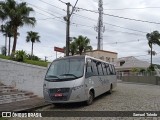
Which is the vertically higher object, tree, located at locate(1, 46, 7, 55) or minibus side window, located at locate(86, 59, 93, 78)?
tree, located at locate(1, 46, 7, 55)

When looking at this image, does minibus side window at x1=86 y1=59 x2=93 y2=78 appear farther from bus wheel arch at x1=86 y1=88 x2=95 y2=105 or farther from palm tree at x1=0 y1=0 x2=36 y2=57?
palm tree at x1=0 y1=0 x2=36 y2=57

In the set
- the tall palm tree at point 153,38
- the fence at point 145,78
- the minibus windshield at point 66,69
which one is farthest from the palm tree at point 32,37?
the minibus windshield at point 66,69

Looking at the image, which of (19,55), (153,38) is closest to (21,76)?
(19,55)

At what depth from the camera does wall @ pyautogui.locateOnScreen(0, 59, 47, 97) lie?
16578 mm

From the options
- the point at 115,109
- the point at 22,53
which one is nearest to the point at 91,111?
the point at 115,109

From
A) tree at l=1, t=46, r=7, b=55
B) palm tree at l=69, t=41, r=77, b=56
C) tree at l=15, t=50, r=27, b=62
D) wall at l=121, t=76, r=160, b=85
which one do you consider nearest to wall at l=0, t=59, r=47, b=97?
tree at l=15, t=50, r=27, b=62

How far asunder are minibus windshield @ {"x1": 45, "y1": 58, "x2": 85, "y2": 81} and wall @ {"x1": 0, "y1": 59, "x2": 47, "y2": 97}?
3634 millimetres

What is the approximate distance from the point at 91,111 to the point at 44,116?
6.35ft

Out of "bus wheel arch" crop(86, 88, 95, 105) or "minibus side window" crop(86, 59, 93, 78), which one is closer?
"bus wheel arch" crop(86, 88, 95, 105)

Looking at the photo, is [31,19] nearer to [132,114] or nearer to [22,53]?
[22,53]

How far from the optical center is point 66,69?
13.5 m

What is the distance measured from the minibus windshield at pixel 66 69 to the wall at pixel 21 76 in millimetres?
3634

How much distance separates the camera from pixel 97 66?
15.7m

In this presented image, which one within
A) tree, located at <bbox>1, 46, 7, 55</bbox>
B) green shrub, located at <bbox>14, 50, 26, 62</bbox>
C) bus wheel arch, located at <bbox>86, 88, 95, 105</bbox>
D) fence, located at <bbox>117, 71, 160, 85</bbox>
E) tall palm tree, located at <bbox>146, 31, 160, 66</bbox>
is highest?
tall palm tree, located at <bbox>146, 31, 160, 66</bbox>
